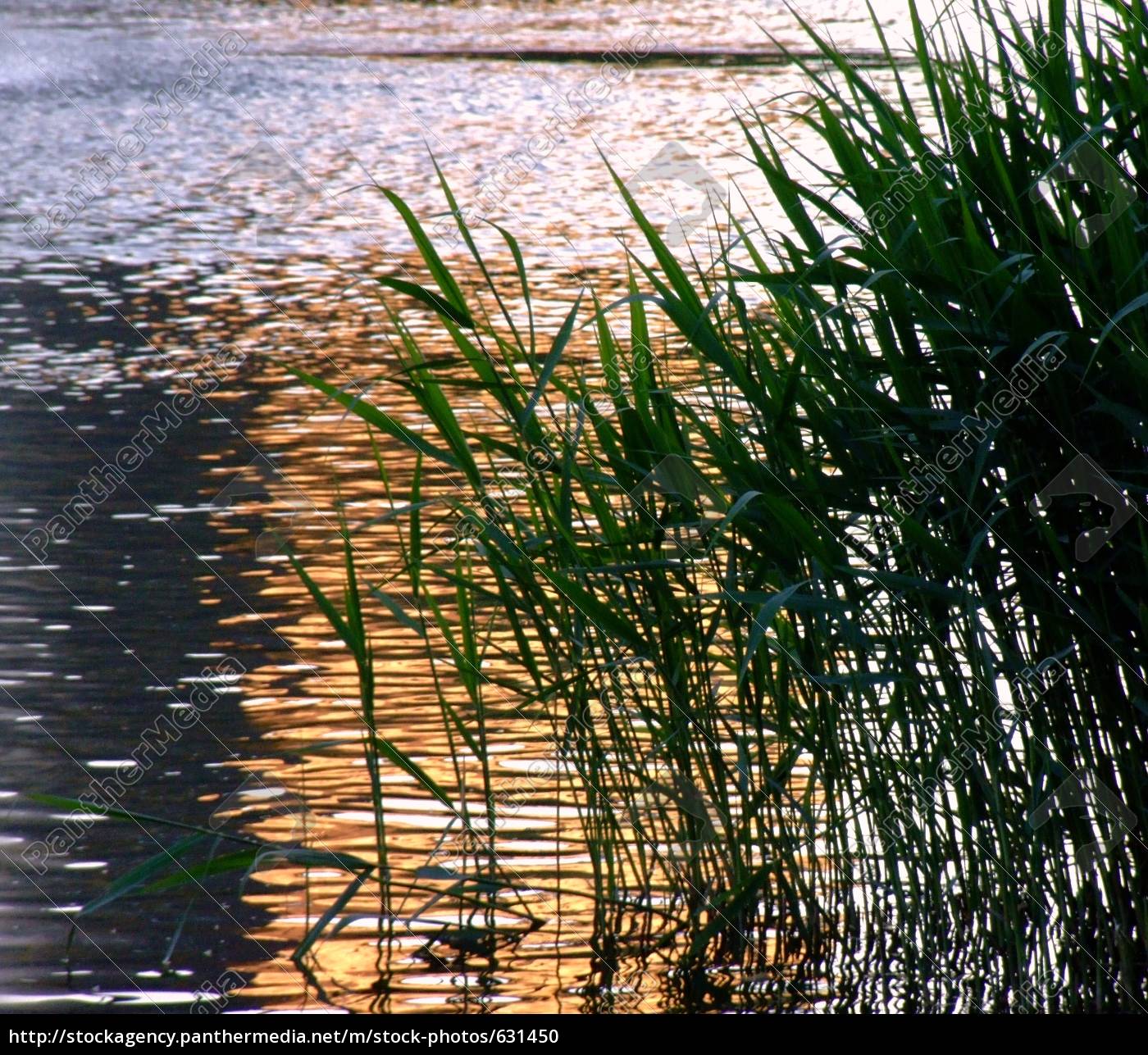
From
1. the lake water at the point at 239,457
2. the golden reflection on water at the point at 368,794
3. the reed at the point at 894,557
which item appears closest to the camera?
the reed at the point at 894,557

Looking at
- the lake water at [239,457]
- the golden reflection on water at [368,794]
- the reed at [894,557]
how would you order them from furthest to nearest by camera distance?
the lake water at [239,457] < the golden reflection on water at [368,794] < the reed at [894,557]

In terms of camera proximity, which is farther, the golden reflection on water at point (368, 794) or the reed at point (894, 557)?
the golden reflection on water at point (368, 794)

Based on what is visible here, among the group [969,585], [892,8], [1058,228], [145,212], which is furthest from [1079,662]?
[892,8]

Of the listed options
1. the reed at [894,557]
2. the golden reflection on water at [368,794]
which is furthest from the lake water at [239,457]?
the reed at [894,557]

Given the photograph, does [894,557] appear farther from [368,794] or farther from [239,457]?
[239,457]

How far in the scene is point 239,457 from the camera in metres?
6.74

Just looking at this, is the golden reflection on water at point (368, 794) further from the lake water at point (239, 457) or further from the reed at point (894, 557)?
the reed at point (894, 557)

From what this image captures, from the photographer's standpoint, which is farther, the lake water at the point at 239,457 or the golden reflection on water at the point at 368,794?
the lake water at the point at 239,457

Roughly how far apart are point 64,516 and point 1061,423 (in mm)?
3983

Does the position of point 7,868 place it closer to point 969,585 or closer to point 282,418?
point 969,585

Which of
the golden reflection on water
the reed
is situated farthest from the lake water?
the reed

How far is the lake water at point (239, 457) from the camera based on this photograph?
135 inches

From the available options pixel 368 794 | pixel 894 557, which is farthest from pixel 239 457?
pixel 894 557

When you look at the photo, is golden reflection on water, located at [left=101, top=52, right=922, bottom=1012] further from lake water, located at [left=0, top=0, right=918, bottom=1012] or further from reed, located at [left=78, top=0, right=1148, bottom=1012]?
reed, located at [left=78, top=0, right=1148, bottom=1012]
